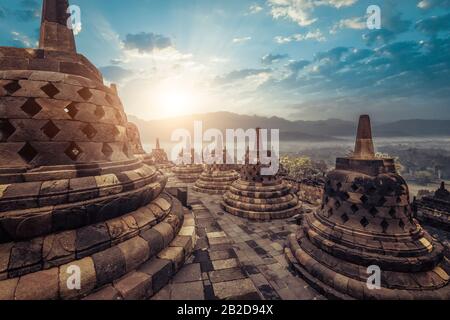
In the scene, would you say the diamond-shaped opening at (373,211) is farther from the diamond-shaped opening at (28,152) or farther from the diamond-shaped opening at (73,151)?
the diamond-shaped opening at (28,152)

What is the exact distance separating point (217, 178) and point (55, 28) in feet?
41.2

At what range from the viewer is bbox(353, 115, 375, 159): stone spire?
5203 millimetres

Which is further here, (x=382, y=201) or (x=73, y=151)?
(x=382, y=201)

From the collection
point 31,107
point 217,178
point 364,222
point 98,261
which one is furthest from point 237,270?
point 217,178

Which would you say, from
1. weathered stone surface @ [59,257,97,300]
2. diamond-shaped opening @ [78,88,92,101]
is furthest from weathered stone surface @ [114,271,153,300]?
diamond-shaped opening @ [78,88,92,101]

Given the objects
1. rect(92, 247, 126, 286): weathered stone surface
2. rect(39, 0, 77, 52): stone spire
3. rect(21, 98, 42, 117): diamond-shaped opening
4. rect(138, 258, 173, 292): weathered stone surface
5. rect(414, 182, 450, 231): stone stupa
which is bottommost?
rect(414, 182, 450, 231): stone stupa

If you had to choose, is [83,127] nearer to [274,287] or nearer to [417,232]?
[274,287]

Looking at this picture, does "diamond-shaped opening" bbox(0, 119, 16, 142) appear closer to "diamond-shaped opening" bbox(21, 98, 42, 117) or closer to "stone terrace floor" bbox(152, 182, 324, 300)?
"diamond-shaped opening" bbox(21, 98, 42, 117)

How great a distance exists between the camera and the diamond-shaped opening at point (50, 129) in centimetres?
318

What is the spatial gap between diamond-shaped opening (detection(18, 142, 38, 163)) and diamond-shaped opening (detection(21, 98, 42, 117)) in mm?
519

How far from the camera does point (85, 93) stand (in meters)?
3.70

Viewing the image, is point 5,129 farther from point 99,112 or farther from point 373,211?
point 373,211

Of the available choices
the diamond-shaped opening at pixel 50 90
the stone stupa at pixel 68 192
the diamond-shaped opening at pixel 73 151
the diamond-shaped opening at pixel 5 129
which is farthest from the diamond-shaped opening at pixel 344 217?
the diamond-shaped opening at pixel 5 129

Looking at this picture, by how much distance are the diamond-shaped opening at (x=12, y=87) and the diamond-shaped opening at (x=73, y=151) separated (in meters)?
1.13
